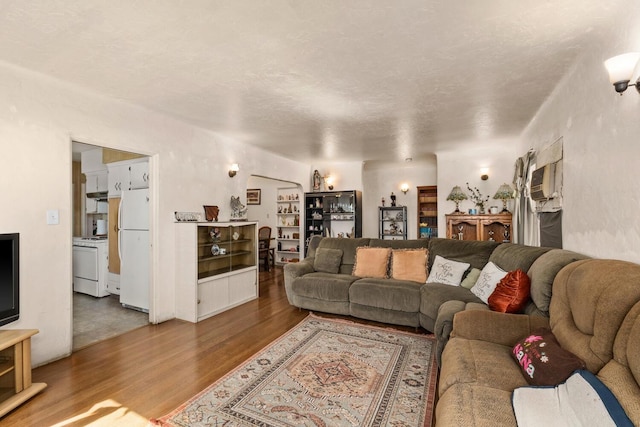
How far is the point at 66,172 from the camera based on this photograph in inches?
110

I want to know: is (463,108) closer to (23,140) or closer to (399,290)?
(399,290)

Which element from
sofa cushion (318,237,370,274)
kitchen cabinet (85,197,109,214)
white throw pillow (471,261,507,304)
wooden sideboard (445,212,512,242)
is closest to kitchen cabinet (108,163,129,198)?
kitchen cabinet (85,197,109,214)

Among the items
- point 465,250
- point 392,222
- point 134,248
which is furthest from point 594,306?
point 392,222

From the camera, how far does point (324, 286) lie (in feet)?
12.4

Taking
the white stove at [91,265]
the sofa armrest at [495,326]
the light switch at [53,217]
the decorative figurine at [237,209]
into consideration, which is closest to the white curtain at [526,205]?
the sofa armrest at [495,326]

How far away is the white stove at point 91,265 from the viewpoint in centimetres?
472

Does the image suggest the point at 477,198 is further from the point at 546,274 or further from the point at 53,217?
the point at 53,217

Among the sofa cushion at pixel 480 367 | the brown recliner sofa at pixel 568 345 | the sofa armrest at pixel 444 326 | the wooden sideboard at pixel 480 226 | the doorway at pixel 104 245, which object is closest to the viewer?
the brown recliner sofa at pixel 568 345

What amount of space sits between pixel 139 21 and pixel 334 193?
200 inches

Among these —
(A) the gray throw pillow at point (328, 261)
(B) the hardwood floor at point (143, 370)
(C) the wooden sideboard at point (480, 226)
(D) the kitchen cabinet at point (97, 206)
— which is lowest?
(B) the hardwood floor at point (143, 370)

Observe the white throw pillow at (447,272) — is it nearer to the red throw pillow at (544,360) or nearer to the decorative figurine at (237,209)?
the red throw pillow at (544,360)

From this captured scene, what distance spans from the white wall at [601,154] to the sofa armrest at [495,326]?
65cm

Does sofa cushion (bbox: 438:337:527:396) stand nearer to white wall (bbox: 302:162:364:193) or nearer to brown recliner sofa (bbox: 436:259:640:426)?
brown recliner sofa (bbox: 436:259:640:426)

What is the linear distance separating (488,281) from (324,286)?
1.79 metres
